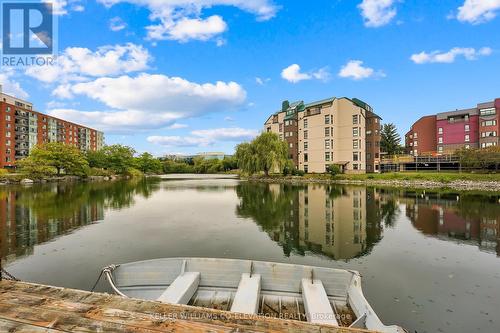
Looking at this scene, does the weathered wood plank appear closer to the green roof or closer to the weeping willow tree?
the weeping willow tree

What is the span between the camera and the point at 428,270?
31.9ft

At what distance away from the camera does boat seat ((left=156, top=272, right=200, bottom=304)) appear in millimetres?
5844

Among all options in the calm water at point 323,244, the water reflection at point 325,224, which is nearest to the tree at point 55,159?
the calm water at point 323,244

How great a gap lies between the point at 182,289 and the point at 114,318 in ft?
7.78

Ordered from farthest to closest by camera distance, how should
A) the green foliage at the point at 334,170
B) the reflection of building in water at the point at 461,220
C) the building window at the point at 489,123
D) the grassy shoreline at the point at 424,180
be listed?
the building window at the point at 489,123
the green foliage at the point at 334,170
the grassy shoreline at the point at 424,180
the reflection of building in water at the point at 461,220

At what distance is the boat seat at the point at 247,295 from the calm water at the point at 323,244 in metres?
3.37

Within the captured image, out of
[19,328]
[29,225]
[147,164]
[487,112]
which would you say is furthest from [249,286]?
[147,164]

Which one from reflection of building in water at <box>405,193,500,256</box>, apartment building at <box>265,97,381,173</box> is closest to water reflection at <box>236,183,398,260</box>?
reflection of building in water at <box>405,193,500,256</box>

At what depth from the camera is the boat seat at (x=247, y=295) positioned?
557cm

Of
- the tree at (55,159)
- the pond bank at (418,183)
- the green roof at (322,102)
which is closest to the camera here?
the pond bank at (418,183)

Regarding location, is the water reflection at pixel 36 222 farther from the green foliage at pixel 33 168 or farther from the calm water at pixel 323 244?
the green foliage at pixel 33 168

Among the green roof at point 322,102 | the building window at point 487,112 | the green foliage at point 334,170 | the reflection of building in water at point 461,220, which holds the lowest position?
the reflection of building in water at point 461,220

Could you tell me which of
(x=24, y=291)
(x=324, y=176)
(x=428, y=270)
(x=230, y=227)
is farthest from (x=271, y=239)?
(x=324, y=176)

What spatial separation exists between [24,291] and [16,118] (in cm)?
9956
